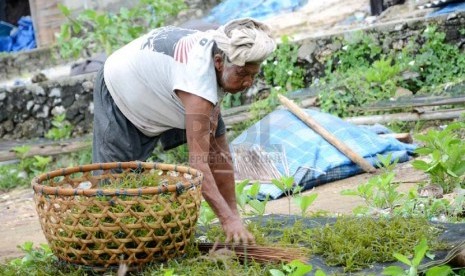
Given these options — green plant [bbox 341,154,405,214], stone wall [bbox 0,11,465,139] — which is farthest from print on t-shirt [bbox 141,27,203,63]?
A: stone wall [bbox 0,11,465,139]

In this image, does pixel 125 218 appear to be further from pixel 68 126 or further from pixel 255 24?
pixel 68 126

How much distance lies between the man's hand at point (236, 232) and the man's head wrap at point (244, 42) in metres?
0.64

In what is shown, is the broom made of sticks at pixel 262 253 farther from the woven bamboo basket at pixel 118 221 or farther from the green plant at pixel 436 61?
the green plant at pixel 436 61

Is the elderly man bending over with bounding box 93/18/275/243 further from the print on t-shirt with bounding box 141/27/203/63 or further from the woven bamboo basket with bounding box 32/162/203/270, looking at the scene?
the woven bamboo basket with bounding box 32/162/203/270

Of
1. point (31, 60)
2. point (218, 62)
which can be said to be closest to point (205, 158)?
point (218, 62)

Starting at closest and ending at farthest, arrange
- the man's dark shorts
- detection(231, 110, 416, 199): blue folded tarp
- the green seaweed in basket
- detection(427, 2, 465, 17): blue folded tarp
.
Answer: the green seaweed in basket
the man's dark shorts
detection(231, 110, 416, 199): blue folded tarp
detection(427, 2, 465, 17): blue folded tarp

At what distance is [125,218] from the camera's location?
276 cm

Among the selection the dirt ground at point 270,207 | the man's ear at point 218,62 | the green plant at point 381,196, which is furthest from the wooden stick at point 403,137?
the man's ear at point 218,62

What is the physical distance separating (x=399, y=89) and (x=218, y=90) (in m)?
4.85

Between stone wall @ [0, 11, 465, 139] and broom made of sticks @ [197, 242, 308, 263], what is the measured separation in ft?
18.8

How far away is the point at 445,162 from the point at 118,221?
2.17 metres

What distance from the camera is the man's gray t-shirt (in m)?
3.25

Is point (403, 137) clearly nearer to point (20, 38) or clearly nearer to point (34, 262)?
point (34, 262)

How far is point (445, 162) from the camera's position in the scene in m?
4.21
